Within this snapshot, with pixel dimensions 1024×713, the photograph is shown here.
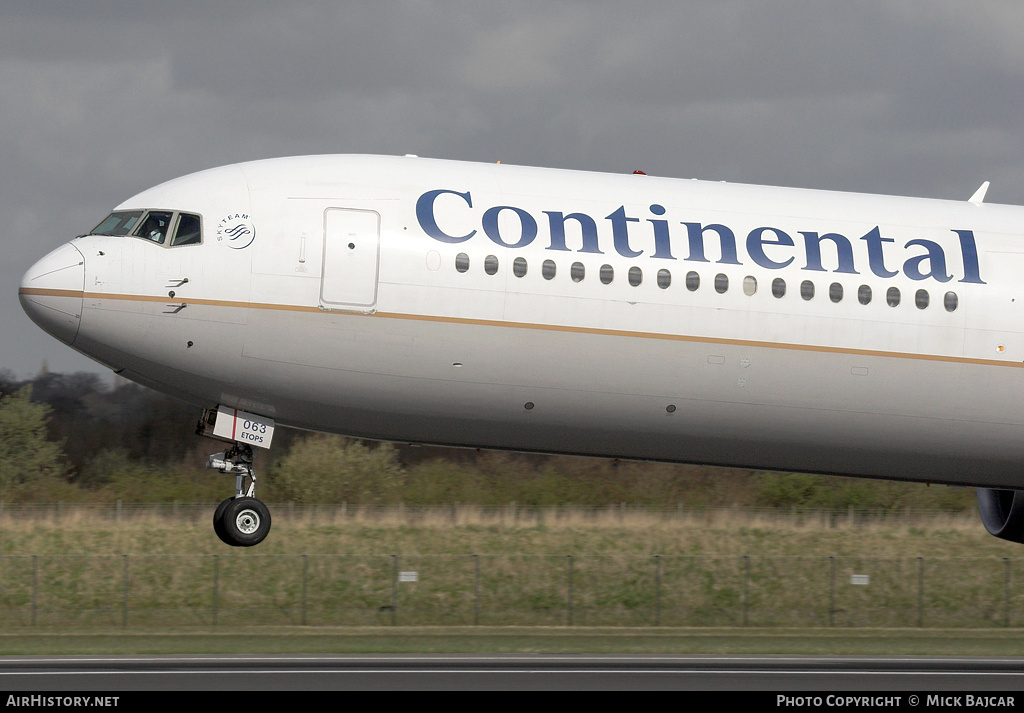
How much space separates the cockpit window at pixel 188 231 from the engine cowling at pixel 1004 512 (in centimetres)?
1964

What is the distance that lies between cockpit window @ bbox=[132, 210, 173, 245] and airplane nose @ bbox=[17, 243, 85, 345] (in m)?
1.26

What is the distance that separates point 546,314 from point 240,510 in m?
6.73

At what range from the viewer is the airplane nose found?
25047 mm

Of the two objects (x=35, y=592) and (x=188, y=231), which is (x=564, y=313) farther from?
(x=35, y=592)

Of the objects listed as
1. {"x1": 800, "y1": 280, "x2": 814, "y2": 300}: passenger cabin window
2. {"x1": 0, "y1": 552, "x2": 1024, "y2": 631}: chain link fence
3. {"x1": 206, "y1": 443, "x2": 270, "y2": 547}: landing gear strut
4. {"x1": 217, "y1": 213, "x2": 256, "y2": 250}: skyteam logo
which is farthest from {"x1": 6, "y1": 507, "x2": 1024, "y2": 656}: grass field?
{"x1": 217, "y1": 213, "x2": 256, "y2": 250}: skyteam logo

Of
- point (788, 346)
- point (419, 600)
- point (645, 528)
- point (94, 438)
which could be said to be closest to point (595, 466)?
point (645, 528)

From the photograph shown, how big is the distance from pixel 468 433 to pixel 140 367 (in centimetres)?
627

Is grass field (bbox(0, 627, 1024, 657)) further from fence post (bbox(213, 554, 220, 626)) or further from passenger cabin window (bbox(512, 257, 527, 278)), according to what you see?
passenger cabin window (bbox(512, 257, 527, 278))

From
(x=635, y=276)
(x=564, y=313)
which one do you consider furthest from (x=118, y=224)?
(x=635, y=276)

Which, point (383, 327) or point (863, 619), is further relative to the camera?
point (863, 619)

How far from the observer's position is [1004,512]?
3456cm

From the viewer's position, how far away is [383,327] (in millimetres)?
25766

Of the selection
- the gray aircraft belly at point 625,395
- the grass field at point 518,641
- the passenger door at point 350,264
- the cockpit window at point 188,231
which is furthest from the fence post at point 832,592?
the cockpit window at point 188,231
